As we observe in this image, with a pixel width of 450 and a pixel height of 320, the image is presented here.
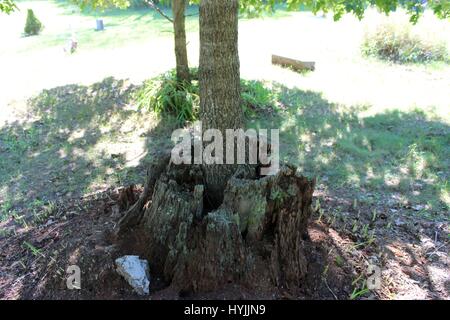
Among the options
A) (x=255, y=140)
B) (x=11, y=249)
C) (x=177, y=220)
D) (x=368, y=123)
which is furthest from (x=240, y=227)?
(x=368, y=123)

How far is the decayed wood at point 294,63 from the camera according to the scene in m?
10.7

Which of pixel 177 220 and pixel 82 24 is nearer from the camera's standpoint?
pixel 177 220

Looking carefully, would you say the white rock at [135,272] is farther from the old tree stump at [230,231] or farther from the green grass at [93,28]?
the green grass at [93,28]

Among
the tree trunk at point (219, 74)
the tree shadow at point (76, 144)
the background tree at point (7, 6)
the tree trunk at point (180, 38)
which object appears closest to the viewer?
the tree trunk at point (219, 74)

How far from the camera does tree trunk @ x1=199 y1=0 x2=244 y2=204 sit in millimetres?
2918

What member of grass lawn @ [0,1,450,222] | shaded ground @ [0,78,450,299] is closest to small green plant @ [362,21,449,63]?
grass lawn @ [0,1,450,222]

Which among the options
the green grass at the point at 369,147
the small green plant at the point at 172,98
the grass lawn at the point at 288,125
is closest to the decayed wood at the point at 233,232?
the grass lawn at the point at 288,125

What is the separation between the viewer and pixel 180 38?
25.5 ft

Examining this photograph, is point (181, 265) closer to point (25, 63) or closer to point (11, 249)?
point (11, 249)

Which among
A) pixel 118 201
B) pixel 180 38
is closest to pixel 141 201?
pixel 118 201

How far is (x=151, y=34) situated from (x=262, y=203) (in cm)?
1845

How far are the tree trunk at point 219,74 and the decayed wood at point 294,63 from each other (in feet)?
26.0

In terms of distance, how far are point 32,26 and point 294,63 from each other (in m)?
17.0

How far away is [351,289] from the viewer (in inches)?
118
